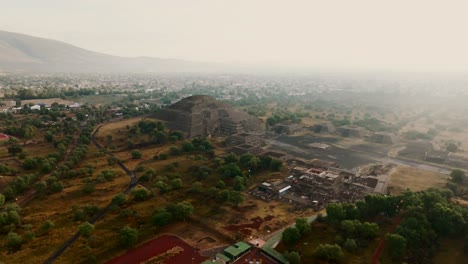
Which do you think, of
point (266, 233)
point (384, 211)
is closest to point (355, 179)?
point (384, 211)

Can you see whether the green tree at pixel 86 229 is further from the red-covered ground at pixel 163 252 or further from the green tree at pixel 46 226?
the red-covered ground at pixel 163 252

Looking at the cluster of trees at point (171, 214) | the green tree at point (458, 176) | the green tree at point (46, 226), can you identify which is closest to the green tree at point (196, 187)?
the cluster of trees at point (171, 214)

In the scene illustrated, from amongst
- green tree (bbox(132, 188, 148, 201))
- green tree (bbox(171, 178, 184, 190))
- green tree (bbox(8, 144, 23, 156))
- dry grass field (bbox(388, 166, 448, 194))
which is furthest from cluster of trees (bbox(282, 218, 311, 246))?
green tree (bbox(8, 144, 23, 156))

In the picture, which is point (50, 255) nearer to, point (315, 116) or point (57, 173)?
point (57, 173)

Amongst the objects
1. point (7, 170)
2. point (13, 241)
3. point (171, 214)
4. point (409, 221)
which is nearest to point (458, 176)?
point (409, 221)

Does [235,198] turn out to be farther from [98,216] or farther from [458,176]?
[458,176]

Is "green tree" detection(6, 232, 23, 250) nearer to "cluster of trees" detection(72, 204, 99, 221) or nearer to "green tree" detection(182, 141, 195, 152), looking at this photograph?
"cluster of trees" detection(72, 204, 99, 221)
